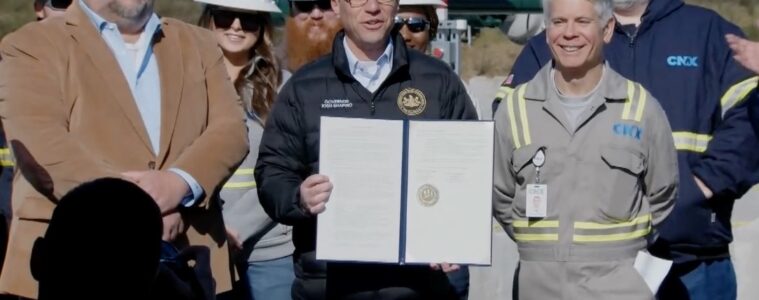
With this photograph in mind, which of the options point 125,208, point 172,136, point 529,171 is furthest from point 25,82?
point 529,171

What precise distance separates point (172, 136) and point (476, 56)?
23190 mm

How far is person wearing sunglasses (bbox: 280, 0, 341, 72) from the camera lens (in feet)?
22.5

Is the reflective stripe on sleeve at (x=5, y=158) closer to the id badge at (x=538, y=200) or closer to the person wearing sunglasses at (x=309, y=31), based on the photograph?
the person wearing sunglasses at (x=309, y=31)

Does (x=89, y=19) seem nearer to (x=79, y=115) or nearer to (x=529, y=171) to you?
(x=79, y=115)

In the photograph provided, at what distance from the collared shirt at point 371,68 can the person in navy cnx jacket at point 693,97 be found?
2.05 ft

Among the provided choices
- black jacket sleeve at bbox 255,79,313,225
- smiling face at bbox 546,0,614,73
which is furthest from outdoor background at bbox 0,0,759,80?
smiling face at bbox 546,0,614,73

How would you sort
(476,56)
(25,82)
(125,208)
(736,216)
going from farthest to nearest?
(476,56) < (736,216) < (25,82) < (125,208)

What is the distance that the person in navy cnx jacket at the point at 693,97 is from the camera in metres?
5.68

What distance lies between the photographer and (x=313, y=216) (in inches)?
208

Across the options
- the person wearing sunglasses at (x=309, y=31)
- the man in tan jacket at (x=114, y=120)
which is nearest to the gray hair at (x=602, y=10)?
the man in tan jacket at (x=114, y=120)

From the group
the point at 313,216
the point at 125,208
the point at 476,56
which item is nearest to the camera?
the point at 125,208

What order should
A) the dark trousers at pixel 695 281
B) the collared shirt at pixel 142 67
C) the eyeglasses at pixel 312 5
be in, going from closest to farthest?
the collared shirt at pixel 142 67 → the dark trousers at pixel 695 281 → the eyeglasses at pixel 312 5

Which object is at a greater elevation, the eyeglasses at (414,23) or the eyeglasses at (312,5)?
the eyeglasses at (312,5)

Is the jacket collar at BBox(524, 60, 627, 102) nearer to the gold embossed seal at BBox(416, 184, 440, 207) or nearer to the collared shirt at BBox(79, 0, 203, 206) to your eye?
the gold embossed seal at BBox(416, 184, 440, 207)
